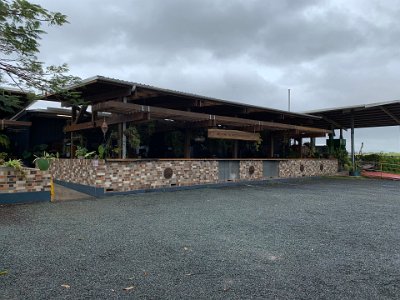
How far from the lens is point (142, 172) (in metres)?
10.1

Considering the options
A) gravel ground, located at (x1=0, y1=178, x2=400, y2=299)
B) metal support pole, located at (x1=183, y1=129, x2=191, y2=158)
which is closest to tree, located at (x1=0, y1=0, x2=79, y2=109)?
gravel ground, located at (x1=0, y1=178, x2=400, y2=299)

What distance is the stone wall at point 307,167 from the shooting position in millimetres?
16350

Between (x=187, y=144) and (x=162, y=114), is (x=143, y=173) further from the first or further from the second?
(x=187, y=144)

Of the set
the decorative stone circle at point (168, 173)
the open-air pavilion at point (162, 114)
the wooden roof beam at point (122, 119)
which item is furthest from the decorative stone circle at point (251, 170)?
the wooden roof beam at point (122, 119)

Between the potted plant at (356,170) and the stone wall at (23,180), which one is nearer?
the stone wall at (23,180)

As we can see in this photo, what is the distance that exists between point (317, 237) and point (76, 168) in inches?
340

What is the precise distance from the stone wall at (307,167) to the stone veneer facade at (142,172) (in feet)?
7.41

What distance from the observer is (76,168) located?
34.3ft

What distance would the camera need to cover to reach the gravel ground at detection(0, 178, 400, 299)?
2.83 m

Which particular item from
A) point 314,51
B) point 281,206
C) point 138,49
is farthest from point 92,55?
point 314,51

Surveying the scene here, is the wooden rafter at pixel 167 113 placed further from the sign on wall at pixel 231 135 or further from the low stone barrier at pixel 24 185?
the low stone barrier at pixel 24 185

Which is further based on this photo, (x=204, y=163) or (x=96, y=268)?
(x=204, y=163)

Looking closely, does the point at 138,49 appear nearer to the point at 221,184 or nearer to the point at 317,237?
the point at 221,184

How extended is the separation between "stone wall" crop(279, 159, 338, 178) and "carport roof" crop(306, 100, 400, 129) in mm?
2890
